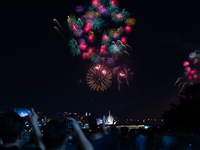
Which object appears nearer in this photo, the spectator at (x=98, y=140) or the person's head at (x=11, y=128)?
the person's head at (x=11, y=128)

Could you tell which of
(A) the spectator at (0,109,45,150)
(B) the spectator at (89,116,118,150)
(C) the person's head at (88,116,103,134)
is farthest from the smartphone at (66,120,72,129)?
(C) the person's head at (88,116,103,134)

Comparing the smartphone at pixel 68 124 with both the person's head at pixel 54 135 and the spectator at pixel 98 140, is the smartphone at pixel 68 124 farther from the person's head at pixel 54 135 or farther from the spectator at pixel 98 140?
the spectator at pixel 98 140

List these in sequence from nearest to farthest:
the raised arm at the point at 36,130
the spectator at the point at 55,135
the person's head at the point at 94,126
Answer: the spectator at the point at 55,135 < the raised arm at the point at 36,130 < the person's head at the point at 94,126

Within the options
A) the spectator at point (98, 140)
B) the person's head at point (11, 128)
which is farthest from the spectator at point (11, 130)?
the spectator at point (98, 140)

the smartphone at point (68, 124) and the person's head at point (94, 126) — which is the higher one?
the person's head at point (94, 126)

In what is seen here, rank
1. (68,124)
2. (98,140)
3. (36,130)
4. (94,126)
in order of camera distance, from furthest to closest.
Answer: (94,126), (98,140), (36,130), (68,124)

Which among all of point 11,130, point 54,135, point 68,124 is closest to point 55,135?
point 54,135

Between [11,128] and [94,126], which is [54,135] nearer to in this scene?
[11,128]

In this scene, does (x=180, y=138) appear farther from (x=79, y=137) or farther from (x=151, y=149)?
(x=79, y=137)
